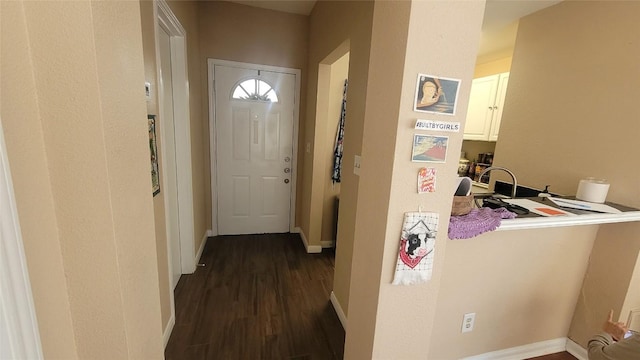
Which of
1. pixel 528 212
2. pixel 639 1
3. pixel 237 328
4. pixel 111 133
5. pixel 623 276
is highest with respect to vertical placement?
pixel 639 1

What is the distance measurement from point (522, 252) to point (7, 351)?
81.5 inches

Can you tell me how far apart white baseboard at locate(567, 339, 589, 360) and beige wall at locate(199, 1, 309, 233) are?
323cm

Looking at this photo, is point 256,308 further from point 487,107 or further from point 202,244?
point 487,107

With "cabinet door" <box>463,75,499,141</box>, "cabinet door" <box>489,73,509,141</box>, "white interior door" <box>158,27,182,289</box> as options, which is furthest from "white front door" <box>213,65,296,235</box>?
"cabinet door" <box>489,73,509,141</box>

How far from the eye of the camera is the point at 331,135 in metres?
2.92

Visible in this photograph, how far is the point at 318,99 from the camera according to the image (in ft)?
8.70

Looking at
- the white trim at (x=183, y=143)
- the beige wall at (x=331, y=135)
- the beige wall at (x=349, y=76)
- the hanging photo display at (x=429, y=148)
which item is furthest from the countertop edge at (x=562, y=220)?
the white trim at (x=183, y=143)

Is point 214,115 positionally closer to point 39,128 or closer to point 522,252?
point 39,128

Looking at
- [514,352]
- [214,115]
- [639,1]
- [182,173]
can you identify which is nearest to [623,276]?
[514,352]

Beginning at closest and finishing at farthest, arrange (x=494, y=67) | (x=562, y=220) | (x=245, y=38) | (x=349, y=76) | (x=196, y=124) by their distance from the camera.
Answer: (x=562, y=220)
(x=349, y=76)
(x=196, y=124)
(x=245, y=38)
(x=494, y=67)

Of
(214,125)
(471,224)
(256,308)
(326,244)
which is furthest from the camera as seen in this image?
(326,244)

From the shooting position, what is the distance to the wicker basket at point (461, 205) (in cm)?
114

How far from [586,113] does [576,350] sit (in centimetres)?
161

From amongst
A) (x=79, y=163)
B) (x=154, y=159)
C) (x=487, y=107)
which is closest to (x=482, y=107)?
(x=487, y=107)
